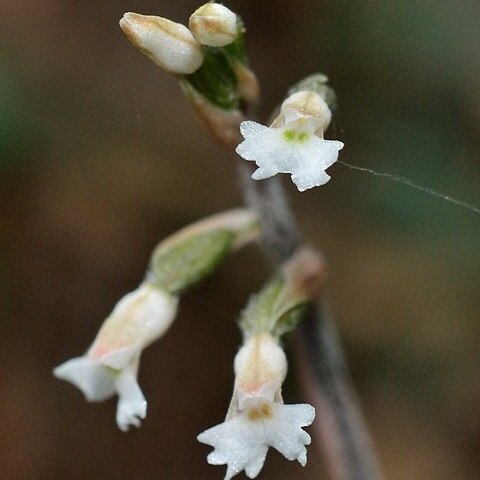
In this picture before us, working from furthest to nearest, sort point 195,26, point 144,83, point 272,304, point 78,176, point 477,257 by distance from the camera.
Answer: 1. point 144,83
2. point 78,176
3. point 477,257
4. point 272,304
5. point 195,26

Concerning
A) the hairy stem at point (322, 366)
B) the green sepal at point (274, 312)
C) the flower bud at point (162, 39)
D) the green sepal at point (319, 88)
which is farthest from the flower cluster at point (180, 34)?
the green sepal at point (274, 312)

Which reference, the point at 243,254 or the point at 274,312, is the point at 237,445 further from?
the point at 243,254

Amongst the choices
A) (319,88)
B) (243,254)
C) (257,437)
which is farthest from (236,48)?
(243,254)

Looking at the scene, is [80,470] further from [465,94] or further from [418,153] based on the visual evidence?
[465,94]

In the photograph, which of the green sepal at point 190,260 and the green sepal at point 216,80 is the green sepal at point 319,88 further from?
the green sepal at point 190,260

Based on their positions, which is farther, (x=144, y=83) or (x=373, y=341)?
(x=144, y=83)

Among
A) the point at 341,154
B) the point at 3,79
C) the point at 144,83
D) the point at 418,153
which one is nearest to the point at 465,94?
the point at 418,153

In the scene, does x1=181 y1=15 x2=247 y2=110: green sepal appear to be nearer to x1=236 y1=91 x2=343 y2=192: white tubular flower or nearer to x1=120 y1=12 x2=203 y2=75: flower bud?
x1=120 y1=12 x2=203 y2=75: flower bud
